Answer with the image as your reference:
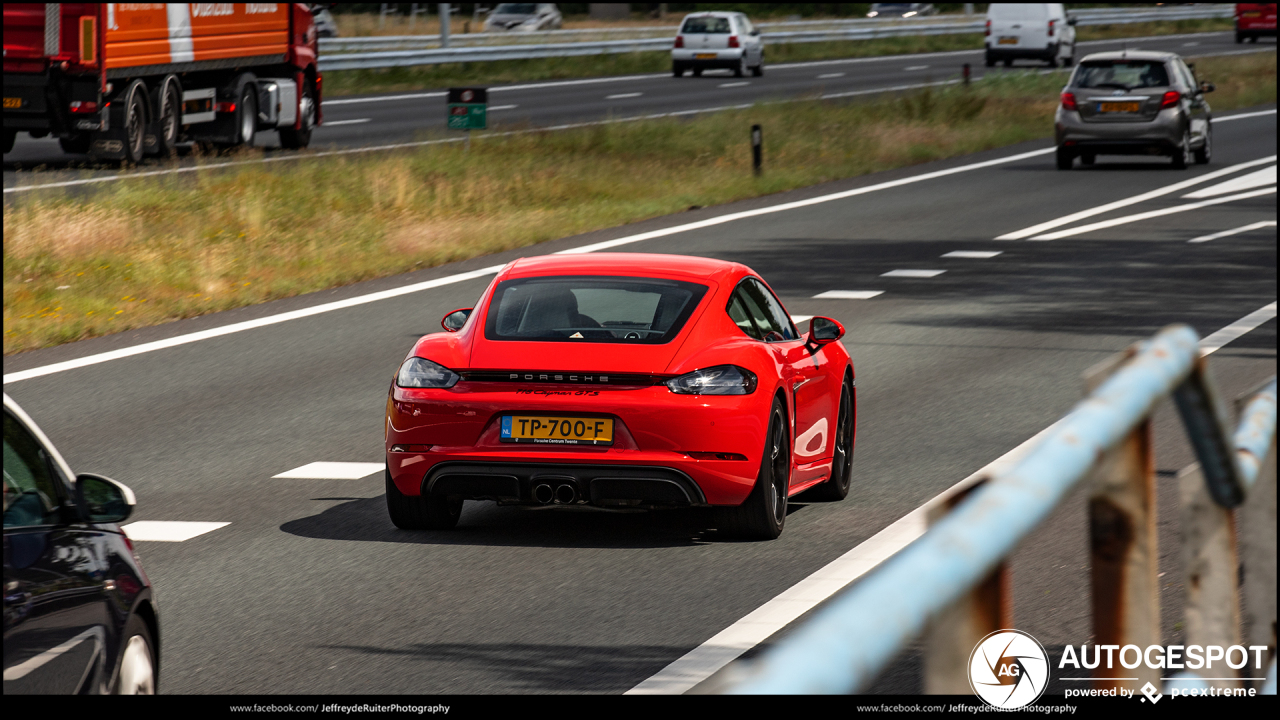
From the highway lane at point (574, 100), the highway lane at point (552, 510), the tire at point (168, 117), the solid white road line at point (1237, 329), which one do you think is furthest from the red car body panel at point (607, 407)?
the tire at point (168, 117)

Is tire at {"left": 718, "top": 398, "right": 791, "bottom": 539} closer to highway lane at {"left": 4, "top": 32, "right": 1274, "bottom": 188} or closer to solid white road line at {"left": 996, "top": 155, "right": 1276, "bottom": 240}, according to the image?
solid white road line at {"left": 996, "top": 155, "right": 1276, "bottom": 240}

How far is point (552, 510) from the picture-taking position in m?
9.94

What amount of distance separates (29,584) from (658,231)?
68.3 ft

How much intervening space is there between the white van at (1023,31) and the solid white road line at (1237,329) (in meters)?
51.4

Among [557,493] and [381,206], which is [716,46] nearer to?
[381,206]

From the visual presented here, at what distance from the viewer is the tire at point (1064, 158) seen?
111 ft

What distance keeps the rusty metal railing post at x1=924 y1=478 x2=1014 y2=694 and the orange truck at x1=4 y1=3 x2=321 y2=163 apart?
27837mm

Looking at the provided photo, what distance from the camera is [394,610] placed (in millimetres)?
7602

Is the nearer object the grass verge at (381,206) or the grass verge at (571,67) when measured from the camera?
the grass verge at (381,206)

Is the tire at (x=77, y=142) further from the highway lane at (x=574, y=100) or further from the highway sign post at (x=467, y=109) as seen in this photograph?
the highway sign post at (x=467, y=109)

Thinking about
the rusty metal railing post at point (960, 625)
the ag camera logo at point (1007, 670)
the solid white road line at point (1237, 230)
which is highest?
the rusty metal railing post at point (960, 625)

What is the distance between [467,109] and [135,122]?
→ 17.4ft

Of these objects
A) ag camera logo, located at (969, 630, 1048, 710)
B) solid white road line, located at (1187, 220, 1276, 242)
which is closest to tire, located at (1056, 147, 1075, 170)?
solid white road line, located at (1187, 220, 1276, 242)

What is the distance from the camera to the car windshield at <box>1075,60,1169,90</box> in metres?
31.9
